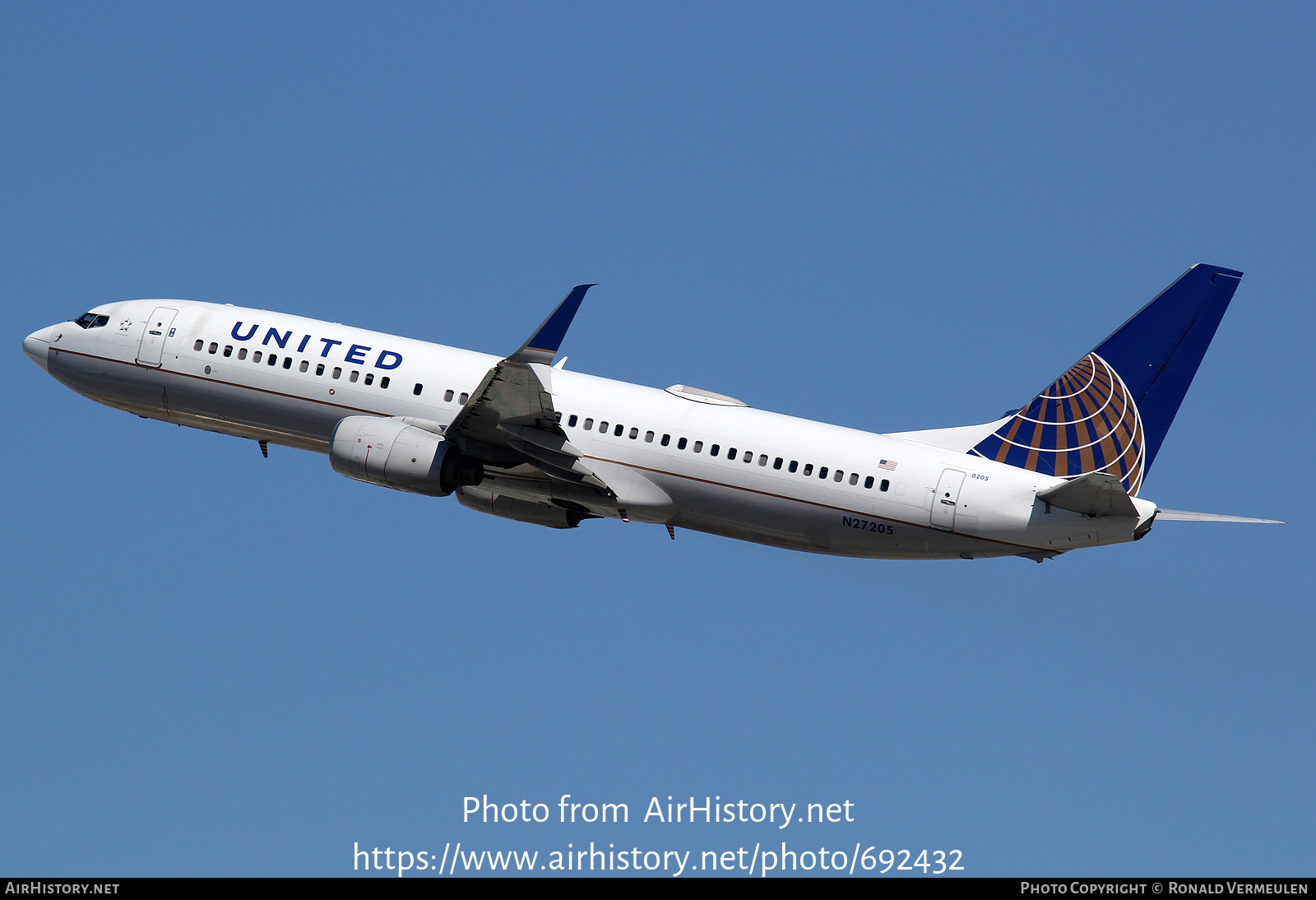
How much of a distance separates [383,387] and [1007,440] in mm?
16139

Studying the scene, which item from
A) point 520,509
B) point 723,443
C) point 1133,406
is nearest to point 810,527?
point 723,443

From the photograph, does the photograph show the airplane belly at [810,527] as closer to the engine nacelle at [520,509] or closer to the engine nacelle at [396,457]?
the engine nacelle at [520,509]

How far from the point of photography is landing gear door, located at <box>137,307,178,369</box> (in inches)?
1695

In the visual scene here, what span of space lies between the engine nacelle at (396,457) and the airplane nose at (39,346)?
448 inches

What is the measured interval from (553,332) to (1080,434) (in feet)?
44.9

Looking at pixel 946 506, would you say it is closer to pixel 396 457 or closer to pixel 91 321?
pixel 396 457

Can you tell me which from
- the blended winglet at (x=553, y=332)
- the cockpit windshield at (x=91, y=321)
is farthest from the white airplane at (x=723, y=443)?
the cockpit windshield at (x=91, y=321)

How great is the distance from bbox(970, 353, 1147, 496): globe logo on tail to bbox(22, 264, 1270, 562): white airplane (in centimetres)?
5

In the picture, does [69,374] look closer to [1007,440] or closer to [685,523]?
[685,523]

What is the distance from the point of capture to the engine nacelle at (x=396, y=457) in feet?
128

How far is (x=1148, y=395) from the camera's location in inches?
1547

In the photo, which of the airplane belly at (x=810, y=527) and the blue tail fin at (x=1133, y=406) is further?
the blue tail fin at (x=1133, y=406)

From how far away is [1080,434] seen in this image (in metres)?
39.4

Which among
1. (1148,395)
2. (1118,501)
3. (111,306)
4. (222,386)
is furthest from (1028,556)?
(111,306)
